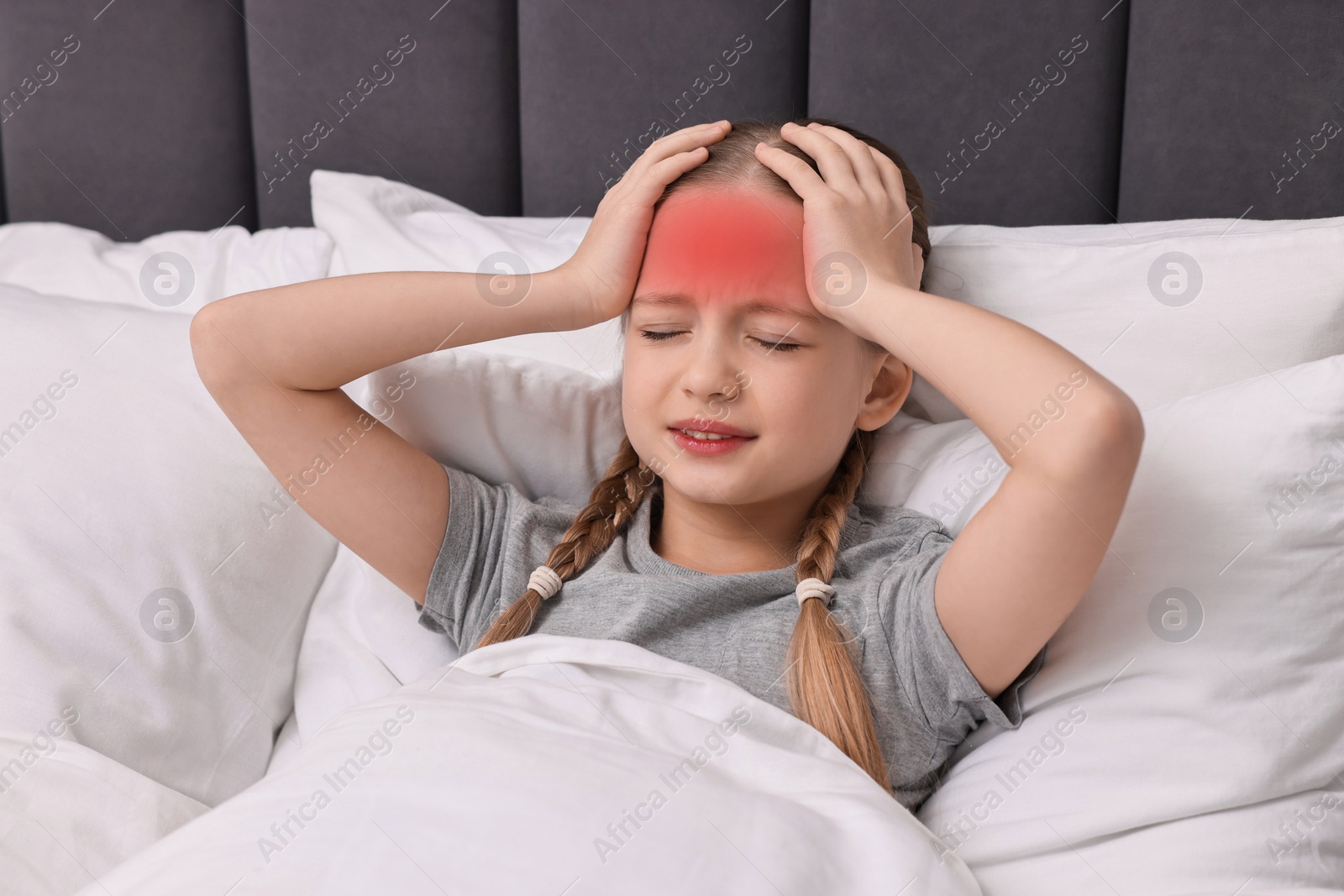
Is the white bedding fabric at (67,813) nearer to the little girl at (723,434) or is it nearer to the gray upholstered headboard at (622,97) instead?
the little girl at (723,434)

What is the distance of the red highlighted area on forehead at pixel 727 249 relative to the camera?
81cm

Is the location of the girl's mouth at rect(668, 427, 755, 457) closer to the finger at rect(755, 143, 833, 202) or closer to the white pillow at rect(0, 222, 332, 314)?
the finger at rect(755, 143, 833, 202)

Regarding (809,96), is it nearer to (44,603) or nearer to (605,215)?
(605,215)

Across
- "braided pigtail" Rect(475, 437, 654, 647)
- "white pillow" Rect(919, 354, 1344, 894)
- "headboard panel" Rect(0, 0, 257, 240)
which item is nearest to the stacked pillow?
"white pillow" Rect(919, 354, 1344, 894)

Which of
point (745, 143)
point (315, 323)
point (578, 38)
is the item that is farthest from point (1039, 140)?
point (315, 323)

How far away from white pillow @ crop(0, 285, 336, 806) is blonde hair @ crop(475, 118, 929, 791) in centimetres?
22

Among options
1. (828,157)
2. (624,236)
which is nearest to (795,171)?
(828,157)

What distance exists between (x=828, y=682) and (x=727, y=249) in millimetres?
369

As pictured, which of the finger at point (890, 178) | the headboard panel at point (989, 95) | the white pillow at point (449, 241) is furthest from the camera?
the headboard panel at point (989, 95)

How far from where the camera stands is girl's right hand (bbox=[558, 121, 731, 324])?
2.84ft

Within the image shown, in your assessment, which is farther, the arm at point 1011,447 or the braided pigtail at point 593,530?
the braided pigtail at point 593,530

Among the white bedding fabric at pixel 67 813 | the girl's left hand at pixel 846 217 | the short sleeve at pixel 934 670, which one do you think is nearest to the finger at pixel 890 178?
the girl's left hand at pixel 846 217

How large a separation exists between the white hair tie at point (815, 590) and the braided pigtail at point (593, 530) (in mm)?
209

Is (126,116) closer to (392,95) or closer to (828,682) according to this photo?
(392,95)
